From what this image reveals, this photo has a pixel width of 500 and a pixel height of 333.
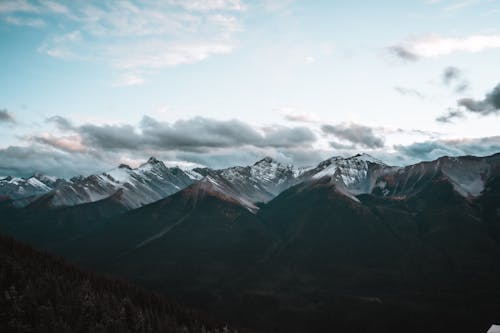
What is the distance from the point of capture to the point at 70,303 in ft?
431

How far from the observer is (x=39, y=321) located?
4496 inches

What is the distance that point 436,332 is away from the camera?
176m

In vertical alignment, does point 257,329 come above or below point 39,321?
below

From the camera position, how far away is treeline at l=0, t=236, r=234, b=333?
378ft

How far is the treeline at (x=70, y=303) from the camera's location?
11531cm

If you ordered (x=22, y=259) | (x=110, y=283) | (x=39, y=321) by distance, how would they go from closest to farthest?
(x=39, y=321) → (x=22, y=259) → (x=110, y=283)

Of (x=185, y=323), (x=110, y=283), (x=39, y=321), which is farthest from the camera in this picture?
(x=110, y=283)

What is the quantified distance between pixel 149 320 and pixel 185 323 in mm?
15852

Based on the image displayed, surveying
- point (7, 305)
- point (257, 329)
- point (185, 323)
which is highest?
point (7, 305)

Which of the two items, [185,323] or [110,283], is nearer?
[185,323]

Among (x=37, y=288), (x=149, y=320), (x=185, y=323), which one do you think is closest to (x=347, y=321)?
(x=185, y=323)

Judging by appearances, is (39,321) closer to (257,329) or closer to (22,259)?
(22,259)

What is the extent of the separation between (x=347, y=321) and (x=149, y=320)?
318 ft

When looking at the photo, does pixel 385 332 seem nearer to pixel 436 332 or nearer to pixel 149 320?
pixel 436 332
